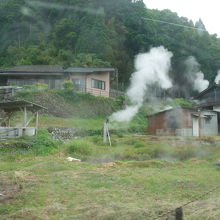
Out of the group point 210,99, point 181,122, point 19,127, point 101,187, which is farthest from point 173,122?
point 101,187

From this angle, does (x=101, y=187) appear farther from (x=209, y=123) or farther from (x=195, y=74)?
(x=195, y=74)

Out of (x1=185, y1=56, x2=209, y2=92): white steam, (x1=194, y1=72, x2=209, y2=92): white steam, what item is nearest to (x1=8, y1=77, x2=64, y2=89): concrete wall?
(x1=185, y1=56, x2=209, y2=92): white steam

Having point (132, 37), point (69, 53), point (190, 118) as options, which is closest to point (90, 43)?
point (69, 53)

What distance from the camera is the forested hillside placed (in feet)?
127

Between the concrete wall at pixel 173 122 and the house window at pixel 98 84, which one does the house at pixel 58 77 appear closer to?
the house window at pixel 98 84

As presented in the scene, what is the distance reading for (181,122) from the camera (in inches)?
936

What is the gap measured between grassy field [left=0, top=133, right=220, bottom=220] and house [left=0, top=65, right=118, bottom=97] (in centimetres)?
1720

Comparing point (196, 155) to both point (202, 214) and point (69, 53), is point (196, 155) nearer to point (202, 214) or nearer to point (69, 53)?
point (202, 214)

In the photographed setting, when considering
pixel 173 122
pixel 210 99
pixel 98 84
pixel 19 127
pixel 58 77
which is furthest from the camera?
pixel 210 99

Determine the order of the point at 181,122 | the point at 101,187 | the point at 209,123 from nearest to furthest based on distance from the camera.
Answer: the point at 101,187 → the point at 181,122 → the point at 209,123

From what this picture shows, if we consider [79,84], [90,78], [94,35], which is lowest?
[79,84]

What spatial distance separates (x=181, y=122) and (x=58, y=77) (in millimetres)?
13474

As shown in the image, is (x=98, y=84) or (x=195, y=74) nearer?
(x=98, y=84)

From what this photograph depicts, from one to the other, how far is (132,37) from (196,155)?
3004 centimetres
